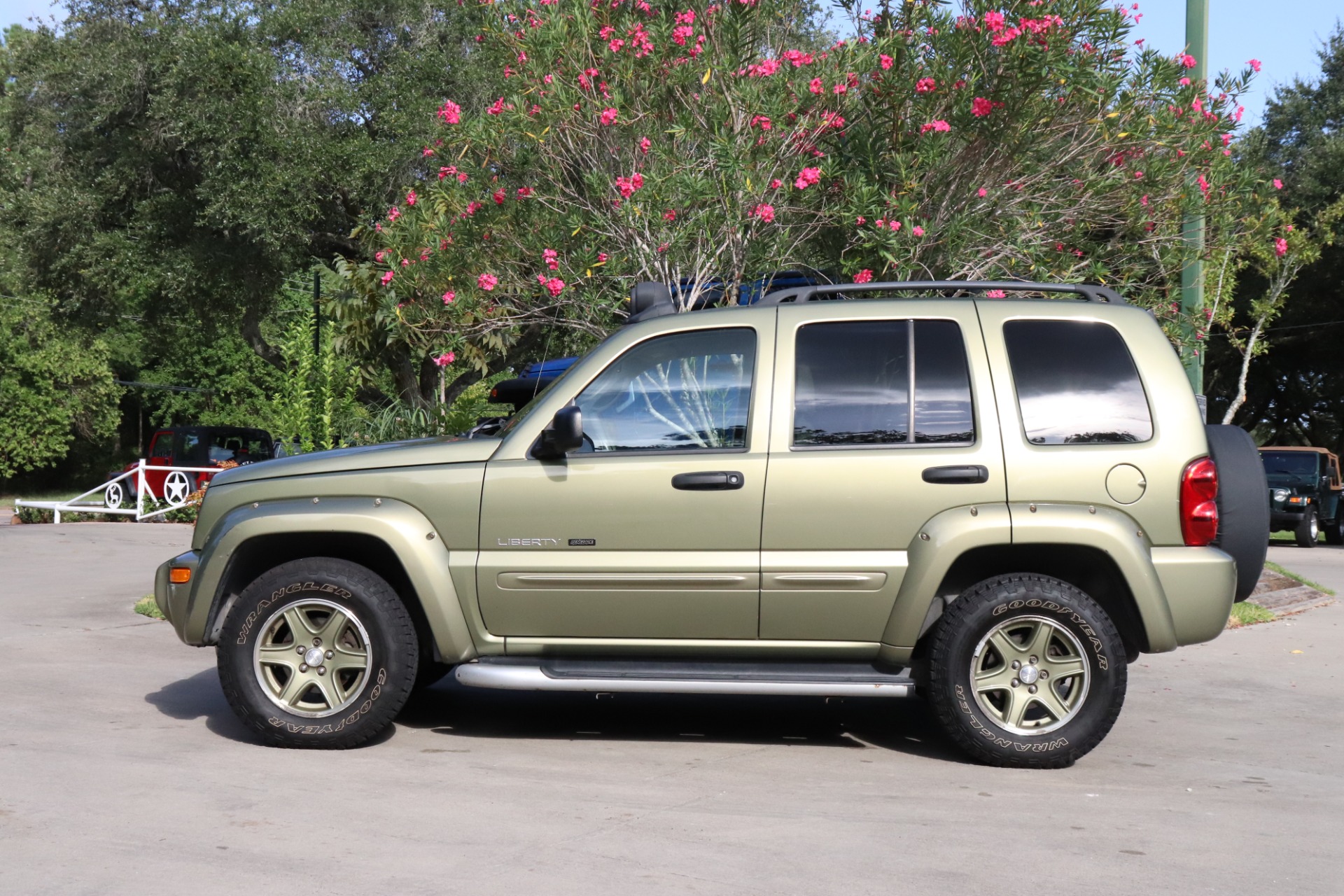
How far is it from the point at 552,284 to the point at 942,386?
4482 mm

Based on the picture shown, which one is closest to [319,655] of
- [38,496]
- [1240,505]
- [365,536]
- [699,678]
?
[365,536]

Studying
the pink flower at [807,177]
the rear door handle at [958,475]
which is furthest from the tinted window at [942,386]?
the pink flower at [807,177]

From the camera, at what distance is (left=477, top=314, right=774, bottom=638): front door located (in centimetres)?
591

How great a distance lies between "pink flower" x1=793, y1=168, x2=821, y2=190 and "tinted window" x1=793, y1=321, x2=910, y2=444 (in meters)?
3.59

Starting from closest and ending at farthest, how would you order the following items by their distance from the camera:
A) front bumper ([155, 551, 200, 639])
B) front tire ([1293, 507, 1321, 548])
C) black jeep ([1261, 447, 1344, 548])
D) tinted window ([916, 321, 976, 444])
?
tinted window ([916, 321, 976, 444]), front bumper ([155, 551, 200, 639]), black jeep ([1261, 447, 1344, 548]), front tire ([1293, 507, 1321, 548])

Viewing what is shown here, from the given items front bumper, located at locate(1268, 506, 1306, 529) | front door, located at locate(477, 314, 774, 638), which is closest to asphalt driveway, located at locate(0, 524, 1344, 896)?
front door, located at locate(477, 314, 774, 638)

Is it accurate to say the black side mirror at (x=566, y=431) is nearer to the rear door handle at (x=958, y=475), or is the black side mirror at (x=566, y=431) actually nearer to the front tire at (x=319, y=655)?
the front tire at (x=319, y=655)

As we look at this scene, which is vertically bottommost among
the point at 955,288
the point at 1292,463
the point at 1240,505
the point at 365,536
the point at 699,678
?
the point at 699,678

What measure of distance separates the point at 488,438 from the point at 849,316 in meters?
1.67

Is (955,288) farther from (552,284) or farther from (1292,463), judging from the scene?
(1292,463)

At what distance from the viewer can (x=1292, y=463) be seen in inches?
1007

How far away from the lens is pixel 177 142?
71.8 feet

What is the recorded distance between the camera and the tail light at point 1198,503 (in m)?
5.79

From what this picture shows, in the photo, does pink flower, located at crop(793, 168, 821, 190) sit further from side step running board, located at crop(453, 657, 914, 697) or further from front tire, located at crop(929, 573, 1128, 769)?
side step running board, located at crop(453, 657, 914, 697)
